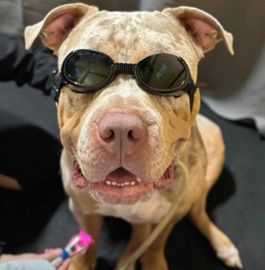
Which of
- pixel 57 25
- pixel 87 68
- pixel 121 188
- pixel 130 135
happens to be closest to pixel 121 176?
pixel 121 188

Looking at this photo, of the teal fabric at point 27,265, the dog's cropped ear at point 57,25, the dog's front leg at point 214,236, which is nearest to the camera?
the dog's cropped ear at point 57,25

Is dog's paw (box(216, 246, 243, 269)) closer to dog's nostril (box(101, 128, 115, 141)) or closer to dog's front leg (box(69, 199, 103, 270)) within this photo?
dog's front leg (box(69, 199, 103, 270))

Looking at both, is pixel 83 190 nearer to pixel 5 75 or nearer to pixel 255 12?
pixel 5 75

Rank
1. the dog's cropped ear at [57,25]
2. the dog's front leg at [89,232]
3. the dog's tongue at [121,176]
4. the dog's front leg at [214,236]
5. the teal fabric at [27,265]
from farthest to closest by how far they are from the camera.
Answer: the dog's front leg at [214,236]
the dog's front leg at [89,232]
the teal fabric at [27,265]
the dog's cropped ear at [57,25]
the dog's tongue at [121,176]

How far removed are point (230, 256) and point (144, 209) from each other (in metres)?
0.40

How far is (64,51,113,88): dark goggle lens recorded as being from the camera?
3.72 ft

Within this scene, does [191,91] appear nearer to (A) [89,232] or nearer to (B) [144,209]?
(B) [144,209]

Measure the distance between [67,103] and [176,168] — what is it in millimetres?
349

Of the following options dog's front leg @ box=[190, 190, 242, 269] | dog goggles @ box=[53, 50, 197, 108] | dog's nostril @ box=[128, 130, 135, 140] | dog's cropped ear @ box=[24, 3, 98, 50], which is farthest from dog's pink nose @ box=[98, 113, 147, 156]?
dog's front leg @ box=[190, 190, 242, 269]

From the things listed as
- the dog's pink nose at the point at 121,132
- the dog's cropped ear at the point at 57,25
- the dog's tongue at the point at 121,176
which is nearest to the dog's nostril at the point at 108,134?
the dog's pink nose at the point at 121,132

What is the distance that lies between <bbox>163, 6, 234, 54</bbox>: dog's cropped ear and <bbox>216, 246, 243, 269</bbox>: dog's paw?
0.66 metres

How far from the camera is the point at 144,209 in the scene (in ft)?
4.57

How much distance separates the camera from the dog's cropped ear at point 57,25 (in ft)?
4.09

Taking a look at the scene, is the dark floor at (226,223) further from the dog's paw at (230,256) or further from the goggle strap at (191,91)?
the goggle strap at (191,91)
